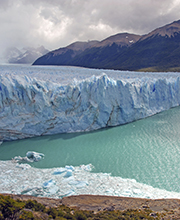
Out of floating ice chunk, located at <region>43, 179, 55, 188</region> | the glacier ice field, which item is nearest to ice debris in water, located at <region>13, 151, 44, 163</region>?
the glacier ice field

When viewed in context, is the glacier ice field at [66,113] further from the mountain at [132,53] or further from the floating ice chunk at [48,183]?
the mountain at [132,53]

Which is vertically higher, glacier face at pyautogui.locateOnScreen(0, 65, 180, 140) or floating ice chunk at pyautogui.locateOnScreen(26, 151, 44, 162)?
glacier face at pyautogui.locateOnScreen(0, 65, 180, 140)

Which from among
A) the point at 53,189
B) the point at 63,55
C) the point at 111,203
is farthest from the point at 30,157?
the point at 63,55

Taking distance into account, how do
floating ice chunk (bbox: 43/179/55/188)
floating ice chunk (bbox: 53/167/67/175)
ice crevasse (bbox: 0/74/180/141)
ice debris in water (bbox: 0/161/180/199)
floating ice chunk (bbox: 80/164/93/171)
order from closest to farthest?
ice debris in water (bbox: 0/161/180/199)
floating ice chunk (bbox: 43/179/55/188)
floating ice chunk (bbox: 53/167/67/175)
floating ice chunk (bbox: 80/164/93/171)
ice crevasse (bbox: 0/74/180/141)

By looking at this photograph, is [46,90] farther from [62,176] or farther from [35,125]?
[62,176]

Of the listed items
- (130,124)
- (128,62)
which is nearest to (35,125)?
(130,124)

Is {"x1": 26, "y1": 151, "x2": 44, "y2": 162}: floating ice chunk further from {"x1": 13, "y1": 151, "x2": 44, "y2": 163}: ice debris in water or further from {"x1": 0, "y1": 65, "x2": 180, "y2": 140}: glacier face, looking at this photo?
{"x1": 0, "y1": 65, "x2": 180, "y2": 140}: glacier face

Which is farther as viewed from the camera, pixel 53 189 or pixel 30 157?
pixel 30 157

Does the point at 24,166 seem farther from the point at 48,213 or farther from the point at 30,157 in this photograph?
the point at 48,213
